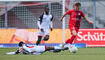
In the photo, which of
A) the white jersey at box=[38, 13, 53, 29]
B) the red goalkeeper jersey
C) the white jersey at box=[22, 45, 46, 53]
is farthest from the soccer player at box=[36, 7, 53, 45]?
the white jersey at box=[22, 45, 46, 53]

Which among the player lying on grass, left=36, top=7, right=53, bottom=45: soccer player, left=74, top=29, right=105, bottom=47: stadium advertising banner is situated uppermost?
left=36, top=7, right=53, bottom=45: soccer player

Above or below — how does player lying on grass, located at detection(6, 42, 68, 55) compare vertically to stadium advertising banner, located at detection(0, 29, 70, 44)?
above

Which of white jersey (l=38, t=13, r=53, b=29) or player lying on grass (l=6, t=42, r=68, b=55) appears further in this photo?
white jersey (l=38, t=13, r=53, b=29)

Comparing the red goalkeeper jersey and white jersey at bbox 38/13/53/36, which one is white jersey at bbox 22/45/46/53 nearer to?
the red goalkeeper jersey

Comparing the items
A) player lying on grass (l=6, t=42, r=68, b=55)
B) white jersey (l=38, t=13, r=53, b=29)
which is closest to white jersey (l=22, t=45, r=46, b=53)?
player lying on grass (l=6, t=42, r=68, b=55)

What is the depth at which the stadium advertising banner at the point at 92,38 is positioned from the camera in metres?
20.9

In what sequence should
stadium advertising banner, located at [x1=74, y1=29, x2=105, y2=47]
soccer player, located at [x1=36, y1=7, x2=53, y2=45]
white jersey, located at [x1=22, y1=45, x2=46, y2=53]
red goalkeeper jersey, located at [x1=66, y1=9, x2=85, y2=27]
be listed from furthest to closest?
stadium advertising banner, located at [x1=74, y1=29, x2=105, y2=47] → soccer player, located at [x1=36, y1=7, x2=53, y2=45] → red goalkeeper jersey, located at [x1=66, y1=9, x2=85, y2=27] → white jersey, located at [x1=22, y1=45, x2=46, y2=53]

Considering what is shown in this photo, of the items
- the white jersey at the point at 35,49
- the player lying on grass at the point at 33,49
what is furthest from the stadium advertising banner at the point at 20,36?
the white jersey at the point at 35,49

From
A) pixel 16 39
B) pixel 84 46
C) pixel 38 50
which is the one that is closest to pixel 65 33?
pixel 84 46

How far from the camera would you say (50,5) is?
24250 millimetres

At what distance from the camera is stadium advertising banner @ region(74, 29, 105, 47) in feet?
68.6

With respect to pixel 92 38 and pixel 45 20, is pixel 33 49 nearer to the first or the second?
pixel 45 20

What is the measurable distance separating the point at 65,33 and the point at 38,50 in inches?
337

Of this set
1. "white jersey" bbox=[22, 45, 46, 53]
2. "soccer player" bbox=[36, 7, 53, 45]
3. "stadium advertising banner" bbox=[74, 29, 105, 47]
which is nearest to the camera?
"white jersey" bbox=[22, 45, 46, 53]
